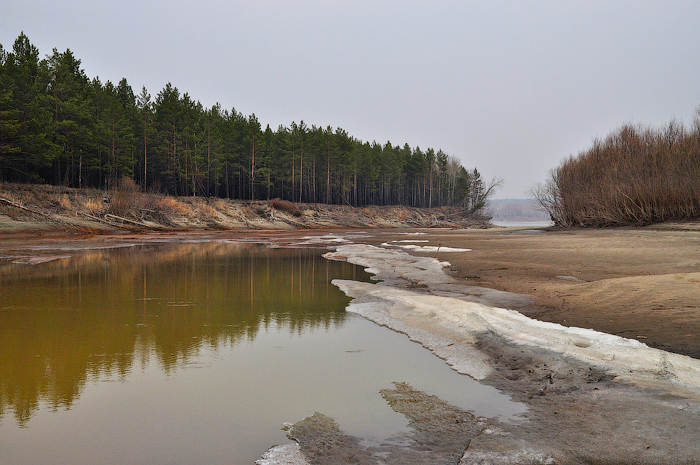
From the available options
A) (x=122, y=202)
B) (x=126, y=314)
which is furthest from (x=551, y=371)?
(x=122, y=202)

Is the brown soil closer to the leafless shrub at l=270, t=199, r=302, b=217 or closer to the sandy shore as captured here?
the leafless shrub at l=270, t=199, r=302, b=217

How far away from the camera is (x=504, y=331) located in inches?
225

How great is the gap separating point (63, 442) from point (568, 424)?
3975 millimetres

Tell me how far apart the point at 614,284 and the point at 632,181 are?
902 inches

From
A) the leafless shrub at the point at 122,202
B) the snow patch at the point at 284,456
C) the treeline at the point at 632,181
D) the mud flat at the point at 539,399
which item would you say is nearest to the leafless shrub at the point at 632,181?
the treeline at the point at 632,181

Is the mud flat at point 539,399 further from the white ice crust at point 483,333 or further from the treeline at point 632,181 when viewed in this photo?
the treeline at point 632,181

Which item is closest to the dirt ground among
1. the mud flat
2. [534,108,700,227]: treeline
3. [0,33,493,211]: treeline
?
the mud flat

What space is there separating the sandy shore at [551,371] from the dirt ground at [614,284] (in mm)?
34

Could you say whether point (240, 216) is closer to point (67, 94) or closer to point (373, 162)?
point (67, 94)

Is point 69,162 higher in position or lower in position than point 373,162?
lower

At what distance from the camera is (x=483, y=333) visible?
5.82m

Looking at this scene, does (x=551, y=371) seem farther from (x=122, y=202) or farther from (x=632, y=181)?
(x=122, y=202)

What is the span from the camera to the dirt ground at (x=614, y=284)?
18.2ft

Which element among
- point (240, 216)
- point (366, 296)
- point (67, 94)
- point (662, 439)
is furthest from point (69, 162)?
point (662, 439)
